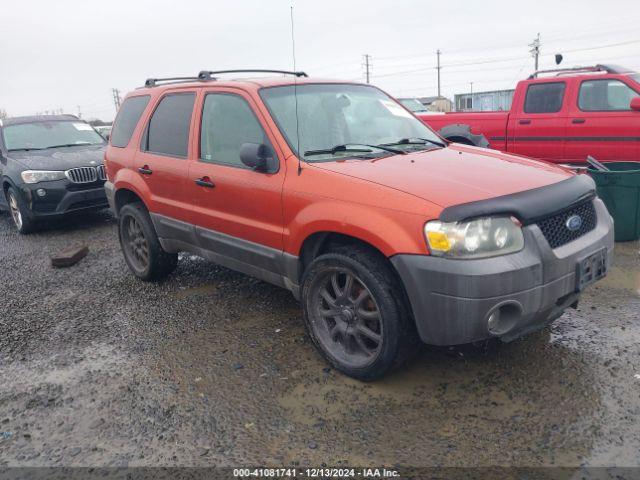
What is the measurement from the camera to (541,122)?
25.3 feet

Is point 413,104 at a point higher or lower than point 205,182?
higher

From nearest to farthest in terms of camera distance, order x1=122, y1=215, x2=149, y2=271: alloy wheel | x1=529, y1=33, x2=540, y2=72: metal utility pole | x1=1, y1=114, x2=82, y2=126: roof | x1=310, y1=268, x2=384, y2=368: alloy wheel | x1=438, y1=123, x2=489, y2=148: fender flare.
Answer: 1. x1=310, y1=268, x2=384, y2=368: alloy wheel
2. x1=122, y1=215, x2=149, y2=271: alloy wheel
3. x1=438, y1=123, x2=489, y2=148: fender flare
4. x1=1, y1=114, x2=82, y2=126: roof
5. x1=529, y1=33, x2=540, y2=72: metal utility pole

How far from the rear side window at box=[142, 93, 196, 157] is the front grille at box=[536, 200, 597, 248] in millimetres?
2833

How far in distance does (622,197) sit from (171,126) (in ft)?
15.3

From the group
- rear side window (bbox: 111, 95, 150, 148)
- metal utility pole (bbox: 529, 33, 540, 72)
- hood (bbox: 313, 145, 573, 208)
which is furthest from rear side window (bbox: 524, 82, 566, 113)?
metal utility pole (bbox: 529, 33, 540, 72)

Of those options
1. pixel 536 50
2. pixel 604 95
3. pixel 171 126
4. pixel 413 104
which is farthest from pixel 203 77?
pixel 536 50

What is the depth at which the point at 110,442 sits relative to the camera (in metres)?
2.76

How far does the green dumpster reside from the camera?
17.6ft

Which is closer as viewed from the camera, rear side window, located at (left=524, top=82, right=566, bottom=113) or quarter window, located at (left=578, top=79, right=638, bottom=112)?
quarter window, located at (left=578, top=79, right=638, bottom=112)

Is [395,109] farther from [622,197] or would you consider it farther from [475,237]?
[622,197]

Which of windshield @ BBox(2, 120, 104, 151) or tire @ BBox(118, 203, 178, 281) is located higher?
windshield @ BBox(2, 120, 104, 151)

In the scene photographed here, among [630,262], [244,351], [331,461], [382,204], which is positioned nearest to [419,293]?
[382,204]

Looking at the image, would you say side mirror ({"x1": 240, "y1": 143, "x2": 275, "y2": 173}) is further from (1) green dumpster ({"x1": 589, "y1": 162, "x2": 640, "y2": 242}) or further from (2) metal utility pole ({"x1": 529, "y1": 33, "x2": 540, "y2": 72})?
(2) metal utility pole ({"x1": 529, "y1": 33, "x2": 540, "y2": 72})

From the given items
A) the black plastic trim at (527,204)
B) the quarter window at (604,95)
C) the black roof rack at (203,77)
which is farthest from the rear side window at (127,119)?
the quarter window at (604,95)
